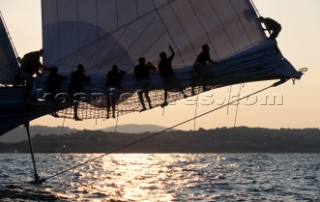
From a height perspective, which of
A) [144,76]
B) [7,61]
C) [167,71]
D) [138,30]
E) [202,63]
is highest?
[138,30]

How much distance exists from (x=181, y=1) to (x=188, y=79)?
2.00 m

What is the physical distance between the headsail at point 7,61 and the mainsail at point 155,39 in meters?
2.01

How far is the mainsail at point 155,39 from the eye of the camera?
17.2m

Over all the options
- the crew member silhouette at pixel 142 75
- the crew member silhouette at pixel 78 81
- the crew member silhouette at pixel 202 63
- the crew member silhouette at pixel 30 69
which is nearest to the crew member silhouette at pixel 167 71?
the crew member silhouette at pixel 142 75

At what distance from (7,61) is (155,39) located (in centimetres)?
522

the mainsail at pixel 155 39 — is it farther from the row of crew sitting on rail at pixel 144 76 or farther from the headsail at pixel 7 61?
the headsail at pixel 7 61

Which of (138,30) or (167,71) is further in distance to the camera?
(138,30)

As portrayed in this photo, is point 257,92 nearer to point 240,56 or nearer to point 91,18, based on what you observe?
point 240,56

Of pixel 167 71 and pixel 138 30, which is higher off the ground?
pixel 138 30

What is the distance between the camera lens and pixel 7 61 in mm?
20828

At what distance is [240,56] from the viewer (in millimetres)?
17344

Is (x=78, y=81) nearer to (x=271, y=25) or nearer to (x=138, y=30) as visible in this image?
(x=138, y=30)

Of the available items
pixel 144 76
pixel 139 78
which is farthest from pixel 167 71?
pixel 139 78

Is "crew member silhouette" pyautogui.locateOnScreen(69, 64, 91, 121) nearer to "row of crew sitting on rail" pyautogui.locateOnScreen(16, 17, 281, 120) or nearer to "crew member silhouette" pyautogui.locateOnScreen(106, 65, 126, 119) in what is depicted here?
"row of crew sitting on rail" pyautogui.locateOnScreen(16, 17, 281, 120)
